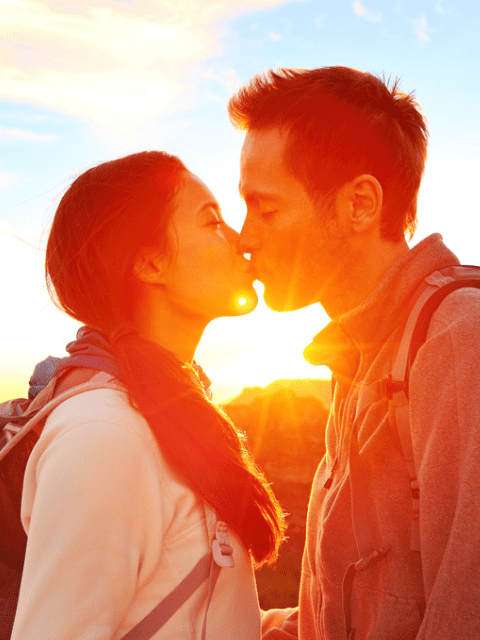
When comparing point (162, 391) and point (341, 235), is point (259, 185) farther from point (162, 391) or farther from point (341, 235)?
point (162, 391)

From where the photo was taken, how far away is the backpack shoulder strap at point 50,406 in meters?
2.02

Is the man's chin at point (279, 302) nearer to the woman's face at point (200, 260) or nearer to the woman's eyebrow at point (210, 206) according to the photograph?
the woman's face at point (200, 260)

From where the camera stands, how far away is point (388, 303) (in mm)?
2611

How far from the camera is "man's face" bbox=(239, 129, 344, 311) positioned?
3.21 meters

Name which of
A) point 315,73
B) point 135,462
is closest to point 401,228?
point 315,73

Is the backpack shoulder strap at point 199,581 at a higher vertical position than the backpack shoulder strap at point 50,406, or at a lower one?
lower

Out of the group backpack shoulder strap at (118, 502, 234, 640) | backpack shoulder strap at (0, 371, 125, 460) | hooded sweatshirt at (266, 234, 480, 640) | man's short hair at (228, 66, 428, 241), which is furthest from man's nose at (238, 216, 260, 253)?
backpack shoulder strap at (118, 502, 234, 640)

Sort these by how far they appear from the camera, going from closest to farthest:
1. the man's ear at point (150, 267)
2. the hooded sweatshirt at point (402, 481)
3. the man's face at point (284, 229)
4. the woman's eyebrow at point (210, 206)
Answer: the hooded sweatshirt at point (402, 481) → the man's ear at point (150, 267) → the woman's eyebrow at point (210, 206) → the man's face at point (284, 229)

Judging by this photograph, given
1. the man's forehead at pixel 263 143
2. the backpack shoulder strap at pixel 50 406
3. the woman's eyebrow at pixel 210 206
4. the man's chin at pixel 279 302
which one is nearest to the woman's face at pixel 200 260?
the woman's eyebrow at pixel 210 206

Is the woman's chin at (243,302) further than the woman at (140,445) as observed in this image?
Yes

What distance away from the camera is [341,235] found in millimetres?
3150

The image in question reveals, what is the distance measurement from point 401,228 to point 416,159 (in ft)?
1.60

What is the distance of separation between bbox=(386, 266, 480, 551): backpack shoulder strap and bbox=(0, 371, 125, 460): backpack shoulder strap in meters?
1.12

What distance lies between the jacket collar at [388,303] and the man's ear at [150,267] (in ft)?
3.13
